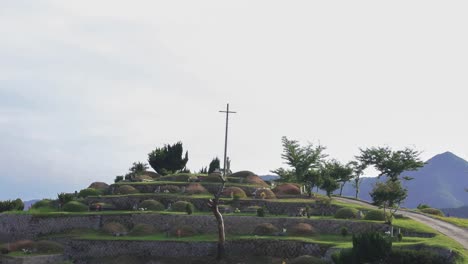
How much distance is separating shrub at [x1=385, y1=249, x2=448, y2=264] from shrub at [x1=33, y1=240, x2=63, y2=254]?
30.1 m

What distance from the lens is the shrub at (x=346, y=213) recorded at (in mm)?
56500

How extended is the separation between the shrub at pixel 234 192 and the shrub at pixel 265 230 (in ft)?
43.4

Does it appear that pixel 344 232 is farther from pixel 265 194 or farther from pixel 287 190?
pixel 287 190

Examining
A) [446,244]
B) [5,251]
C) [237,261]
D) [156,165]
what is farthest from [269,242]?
[156,165]

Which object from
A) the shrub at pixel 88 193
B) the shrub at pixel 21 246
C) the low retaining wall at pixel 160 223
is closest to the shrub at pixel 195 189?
the low retaining wall at pixel 160 223

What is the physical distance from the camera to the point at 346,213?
186 ft

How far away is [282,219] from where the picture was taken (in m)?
55.2

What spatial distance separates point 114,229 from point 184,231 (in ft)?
23.6

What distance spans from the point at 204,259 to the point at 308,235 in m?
10.2

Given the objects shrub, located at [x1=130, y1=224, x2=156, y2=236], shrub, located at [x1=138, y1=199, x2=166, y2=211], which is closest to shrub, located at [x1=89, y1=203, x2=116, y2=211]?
shrub, located at [x1=138, y1=199, x2=166, y2=211]

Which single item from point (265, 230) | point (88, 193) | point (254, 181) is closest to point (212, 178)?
point (254, 181)

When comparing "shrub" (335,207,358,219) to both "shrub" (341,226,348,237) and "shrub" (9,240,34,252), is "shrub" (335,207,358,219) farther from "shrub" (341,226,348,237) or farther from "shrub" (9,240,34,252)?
"shrub" (9,240,34,252)

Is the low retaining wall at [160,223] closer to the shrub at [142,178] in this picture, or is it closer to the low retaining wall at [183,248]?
the low retaining wall at [183,248]

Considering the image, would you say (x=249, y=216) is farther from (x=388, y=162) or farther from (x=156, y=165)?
(x=156, y=165)
